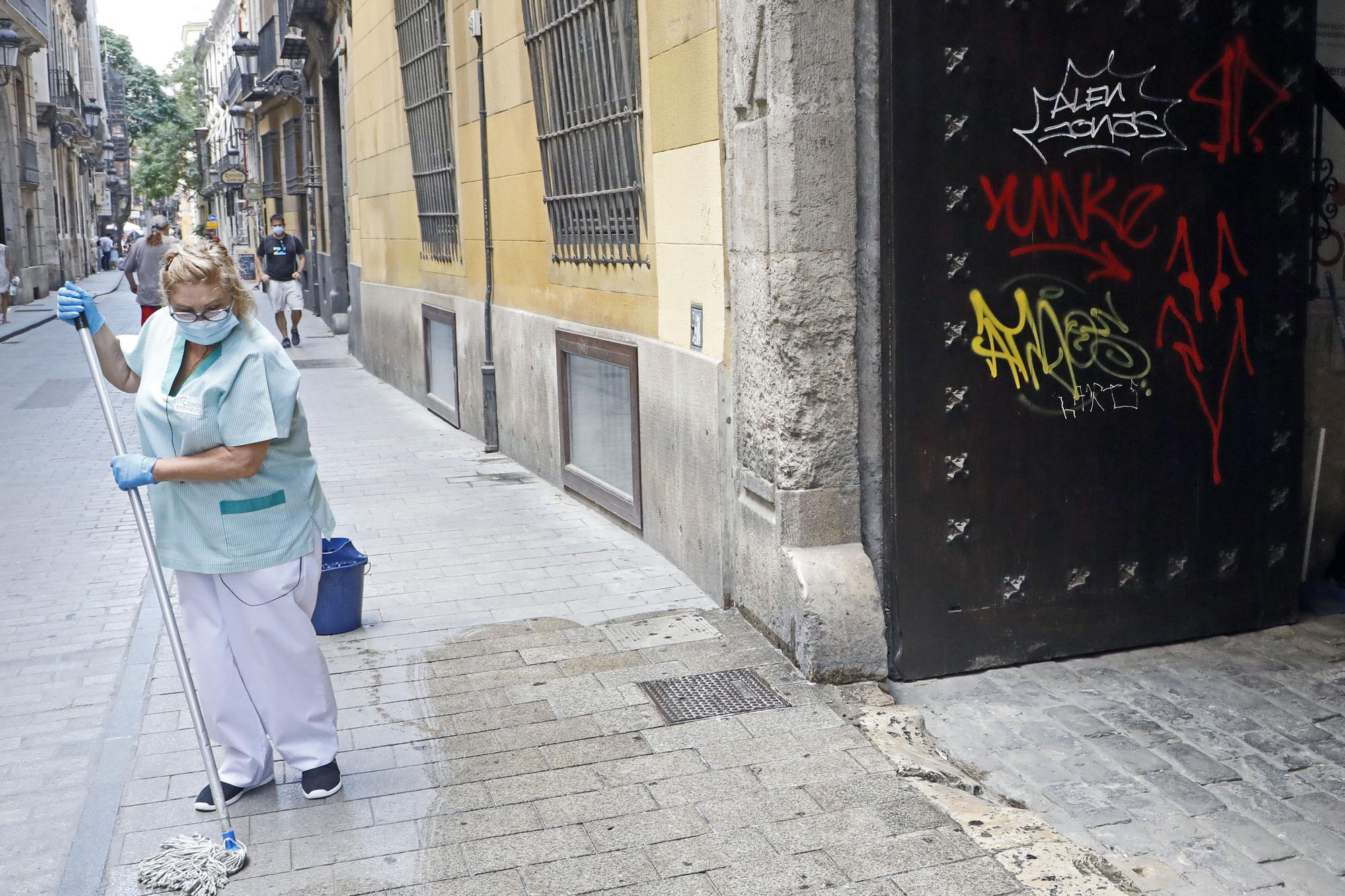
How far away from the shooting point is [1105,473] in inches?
207

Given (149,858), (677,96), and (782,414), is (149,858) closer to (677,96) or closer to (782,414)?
(782,414)

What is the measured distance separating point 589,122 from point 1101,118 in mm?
3645

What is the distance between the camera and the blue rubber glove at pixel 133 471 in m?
3.85

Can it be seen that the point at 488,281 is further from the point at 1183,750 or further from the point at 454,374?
the point at 1183,750

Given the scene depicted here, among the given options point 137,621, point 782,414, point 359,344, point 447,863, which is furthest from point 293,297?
point 447,863

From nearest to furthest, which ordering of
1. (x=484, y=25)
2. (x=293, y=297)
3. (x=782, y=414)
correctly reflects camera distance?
1. (x=782, y=414)
2. (x=484, y=25)
3. (x=293, y=297)

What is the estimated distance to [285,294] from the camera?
19.4 m

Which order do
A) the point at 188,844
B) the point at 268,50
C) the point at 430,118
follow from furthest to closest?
the point at 268,50 → the point at 430,118 → the point at 188,844

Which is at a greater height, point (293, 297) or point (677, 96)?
point (677, 96)

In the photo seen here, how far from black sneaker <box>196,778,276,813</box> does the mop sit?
0.19 ft

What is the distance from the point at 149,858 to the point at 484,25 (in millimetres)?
7729

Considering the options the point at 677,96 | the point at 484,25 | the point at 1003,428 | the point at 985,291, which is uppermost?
the point at 484,25

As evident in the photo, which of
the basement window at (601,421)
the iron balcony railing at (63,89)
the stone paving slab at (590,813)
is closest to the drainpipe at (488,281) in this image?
the basement window at (601,421)

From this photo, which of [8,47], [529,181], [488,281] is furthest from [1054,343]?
[8,47]
